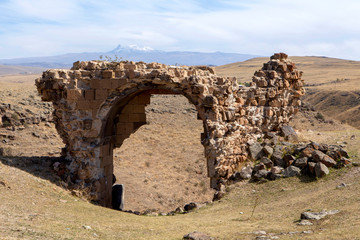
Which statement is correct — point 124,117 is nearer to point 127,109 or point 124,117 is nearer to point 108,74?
point 127,109

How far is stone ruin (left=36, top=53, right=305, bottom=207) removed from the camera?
12.5 m

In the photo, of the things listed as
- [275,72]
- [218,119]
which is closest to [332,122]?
[275,72]

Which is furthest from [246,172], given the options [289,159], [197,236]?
[197,236]

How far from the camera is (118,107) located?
551 inches

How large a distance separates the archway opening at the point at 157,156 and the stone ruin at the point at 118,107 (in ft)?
2.76

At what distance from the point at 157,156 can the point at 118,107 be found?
860cm

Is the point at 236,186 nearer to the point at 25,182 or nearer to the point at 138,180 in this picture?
the point at 25,182

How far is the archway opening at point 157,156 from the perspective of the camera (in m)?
14.8

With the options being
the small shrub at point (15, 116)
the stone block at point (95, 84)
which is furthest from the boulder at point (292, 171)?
the small shrub at point (15, 116)

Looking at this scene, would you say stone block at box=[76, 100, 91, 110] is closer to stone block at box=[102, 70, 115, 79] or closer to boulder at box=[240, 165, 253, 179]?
stone block at box=[102, 70, 115, 79]

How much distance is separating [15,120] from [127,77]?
11.6 m

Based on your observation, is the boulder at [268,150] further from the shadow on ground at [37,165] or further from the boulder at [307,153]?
the shadow on ground at [37,165]

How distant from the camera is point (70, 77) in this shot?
13.0m

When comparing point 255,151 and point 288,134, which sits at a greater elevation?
point 288,134
